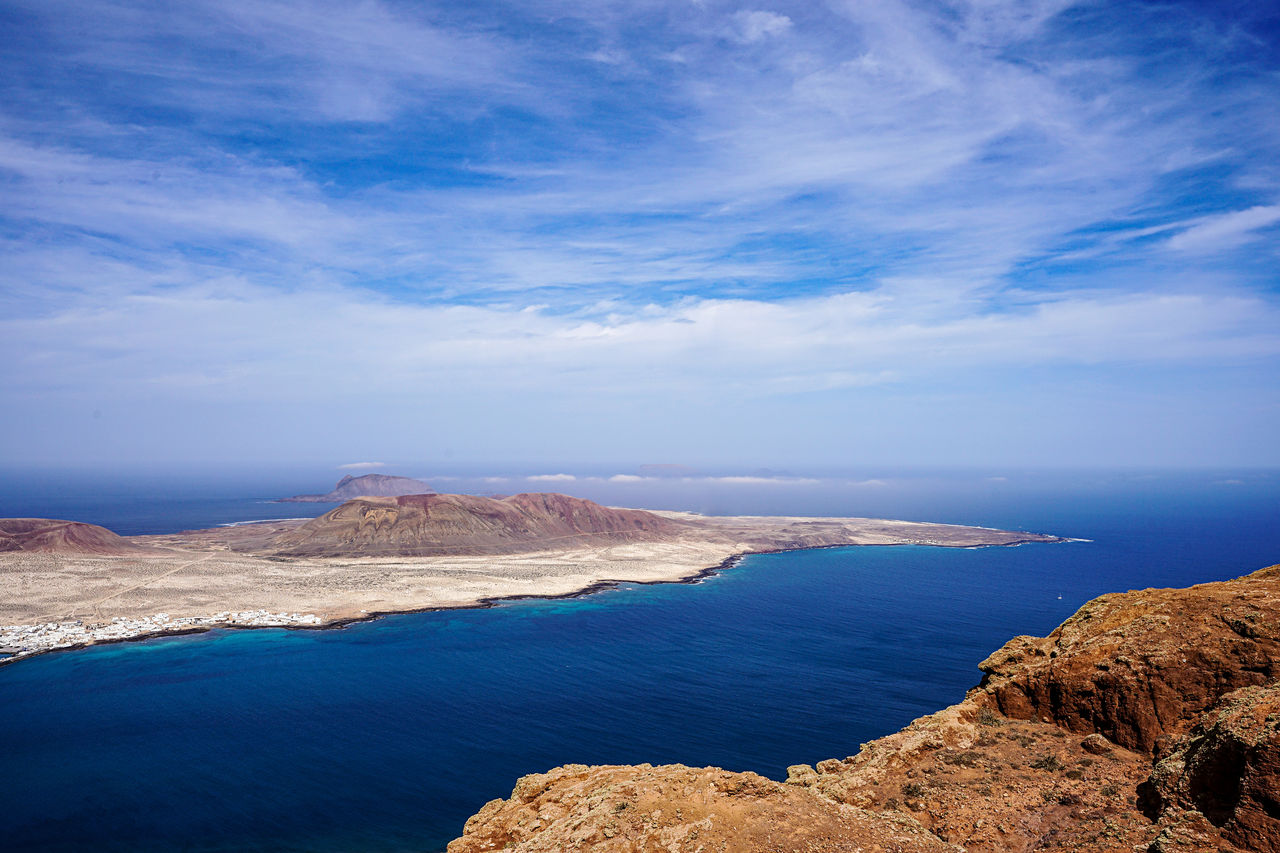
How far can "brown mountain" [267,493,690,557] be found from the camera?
118 meters

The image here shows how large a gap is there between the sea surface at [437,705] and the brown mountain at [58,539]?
53.2 metres

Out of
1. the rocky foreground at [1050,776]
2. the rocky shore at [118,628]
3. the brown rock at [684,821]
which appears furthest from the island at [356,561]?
the rocky foreground at [1050,776]

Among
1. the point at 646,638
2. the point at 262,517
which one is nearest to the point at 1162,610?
the point at 646,638

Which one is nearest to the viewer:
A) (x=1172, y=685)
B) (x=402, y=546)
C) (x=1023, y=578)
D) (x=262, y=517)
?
(x=1172, y=685)

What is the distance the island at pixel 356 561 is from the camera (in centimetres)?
7381

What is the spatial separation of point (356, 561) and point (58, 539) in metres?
46.0

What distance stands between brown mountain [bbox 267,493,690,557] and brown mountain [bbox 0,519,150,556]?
2403 cm

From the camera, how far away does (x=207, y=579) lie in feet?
295

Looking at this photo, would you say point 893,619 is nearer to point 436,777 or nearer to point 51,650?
point 436,777

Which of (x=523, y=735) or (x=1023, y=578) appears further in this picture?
(x=1023, y=578)

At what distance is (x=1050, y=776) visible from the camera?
16.4 meters

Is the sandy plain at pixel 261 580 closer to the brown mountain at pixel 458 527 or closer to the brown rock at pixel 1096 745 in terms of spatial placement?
the brown mountain at pixel 458 527

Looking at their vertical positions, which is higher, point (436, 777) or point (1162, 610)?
point (1162, 610)

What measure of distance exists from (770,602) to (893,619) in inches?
656
